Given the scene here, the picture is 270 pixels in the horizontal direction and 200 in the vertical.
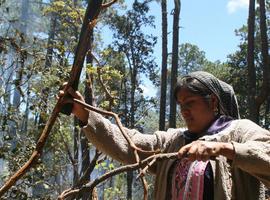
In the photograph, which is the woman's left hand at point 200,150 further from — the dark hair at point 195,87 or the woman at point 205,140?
the dark hair at point 195,87

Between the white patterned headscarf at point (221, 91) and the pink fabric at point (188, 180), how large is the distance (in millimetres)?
247

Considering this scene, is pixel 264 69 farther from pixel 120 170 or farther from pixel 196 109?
pixel 120 170

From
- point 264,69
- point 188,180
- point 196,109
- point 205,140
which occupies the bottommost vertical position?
point 188,180

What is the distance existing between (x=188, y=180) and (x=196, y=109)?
0.27 m

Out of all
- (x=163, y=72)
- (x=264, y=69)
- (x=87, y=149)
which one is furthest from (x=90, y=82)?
(x=163, y=72)

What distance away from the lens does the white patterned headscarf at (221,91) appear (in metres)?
1.73

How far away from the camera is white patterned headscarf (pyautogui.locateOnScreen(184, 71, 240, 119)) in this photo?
173 cm

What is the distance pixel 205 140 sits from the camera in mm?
1585

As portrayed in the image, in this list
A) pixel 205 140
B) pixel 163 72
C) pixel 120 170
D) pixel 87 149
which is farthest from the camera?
pixel 163 72

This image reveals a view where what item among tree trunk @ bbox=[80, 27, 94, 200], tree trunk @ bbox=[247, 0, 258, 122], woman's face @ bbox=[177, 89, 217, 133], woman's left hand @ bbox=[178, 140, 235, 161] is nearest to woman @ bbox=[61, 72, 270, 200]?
woman's face @ bbox=[177, 89, 217, 133]

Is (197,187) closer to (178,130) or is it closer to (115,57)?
(178,130)

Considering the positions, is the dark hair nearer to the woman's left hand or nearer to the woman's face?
the woman's face

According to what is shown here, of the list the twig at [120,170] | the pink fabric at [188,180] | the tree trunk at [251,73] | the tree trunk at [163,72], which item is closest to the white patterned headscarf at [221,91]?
the pink fabric at [188,180]

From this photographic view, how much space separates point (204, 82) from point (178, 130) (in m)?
0.28
